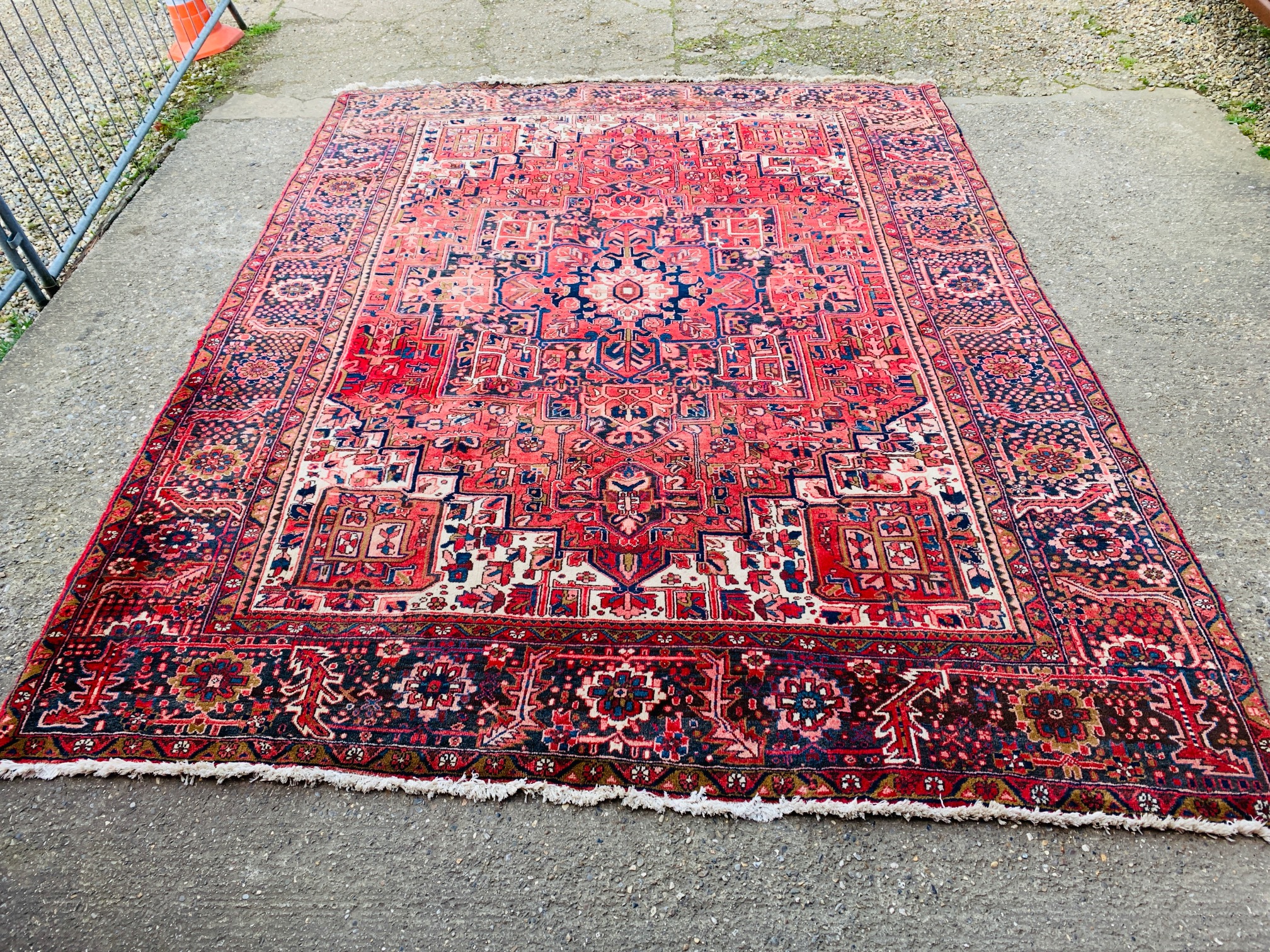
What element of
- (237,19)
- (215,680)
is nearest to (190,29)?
(237,19)

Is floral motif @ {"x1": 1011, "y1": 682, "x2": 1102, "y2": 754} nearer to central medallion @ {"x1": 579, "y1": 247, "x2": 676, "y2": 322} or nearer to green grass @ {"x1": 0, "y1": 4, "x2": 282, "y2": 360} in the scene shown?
central medallion @ {"x1": 579, "y1": 247, "x2": 676, "y2": 322}

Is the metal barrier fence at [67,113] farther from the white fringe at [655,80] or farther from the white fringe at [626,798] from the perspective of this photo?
the white fringe at [626,798]

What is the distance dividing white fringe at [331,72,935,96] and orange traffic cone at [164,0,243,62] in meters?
1.21

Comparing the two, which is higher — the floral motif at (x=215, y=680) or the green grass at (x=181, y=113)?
the green grass at (x=181, y=113)

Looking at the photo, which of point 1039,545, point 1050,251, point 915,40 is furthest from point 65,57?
point 1039,545

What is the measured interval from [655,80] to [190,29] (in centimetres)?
322

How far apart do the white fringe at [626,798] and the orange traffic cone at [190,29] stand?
16.7ft

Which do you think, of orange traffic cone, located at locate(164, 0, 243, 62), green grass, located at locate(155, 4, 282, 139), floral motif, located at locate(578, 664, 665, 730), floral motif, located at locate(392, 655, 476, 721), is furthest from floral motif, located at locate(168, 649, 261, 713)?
orange traffic cone, located at locate(164, 0, 243, 62)

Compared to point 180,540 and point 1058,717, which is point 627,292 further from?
point 1058,717

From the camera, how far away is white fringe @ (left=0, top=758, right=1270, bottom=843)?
206 cm

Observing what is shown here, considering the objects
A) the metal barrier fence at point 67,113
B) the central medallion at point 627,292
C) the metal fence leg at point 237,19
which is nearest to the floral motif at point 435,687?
the central medallion at point 627,292

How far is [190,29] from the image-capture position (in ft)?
18.5

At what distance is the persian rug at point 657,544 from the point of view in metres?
2.20

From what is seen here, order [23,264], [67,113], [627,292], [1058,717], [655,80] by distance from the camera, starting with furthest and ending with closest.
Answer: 1. [655,80]
2. [67,113]
3. [627,292]
4. [23,264]
5. [1058,717]
